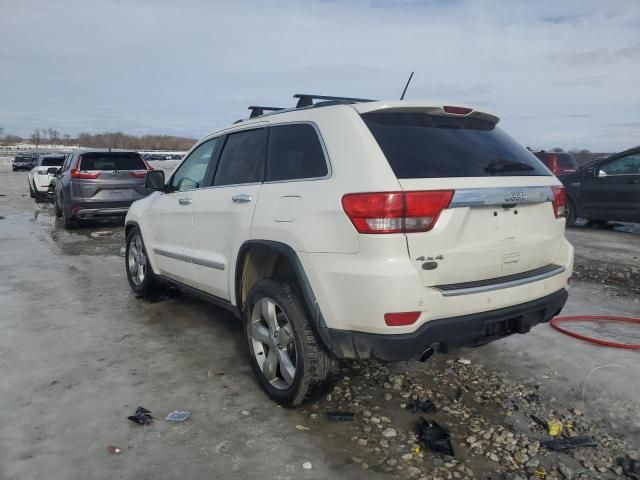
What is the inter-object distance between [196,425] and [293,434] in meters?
0.60

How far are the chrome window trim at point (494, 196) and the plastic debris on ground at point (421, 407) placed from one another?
134cm

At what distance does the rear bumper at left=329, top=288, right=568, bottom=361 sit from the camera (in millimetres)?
2744

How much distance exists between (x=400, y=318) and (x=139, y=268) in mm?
4077

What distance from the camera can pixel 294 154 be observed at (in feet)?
11.2

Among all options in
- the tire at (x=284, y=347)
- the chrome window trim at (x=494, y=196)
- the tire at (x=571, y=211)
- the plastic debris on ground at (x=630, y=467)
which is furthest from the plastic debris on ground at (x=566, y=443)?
the tire at (x=571, y=211)

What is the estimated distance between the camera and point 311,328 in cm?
311

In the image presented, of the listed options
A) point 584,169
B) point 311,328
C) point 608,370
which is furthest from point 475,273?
point 584,169

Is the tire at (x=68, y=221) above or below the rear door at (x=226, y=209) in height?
below

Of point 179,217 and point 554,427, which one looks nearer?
point 554,427

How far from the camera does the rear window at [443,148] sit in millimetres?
2918

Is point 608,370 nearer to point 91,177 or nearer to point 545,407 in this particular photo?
point 545,407

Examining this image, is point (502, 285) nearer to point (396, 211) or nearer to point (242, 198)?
point (396, 211)

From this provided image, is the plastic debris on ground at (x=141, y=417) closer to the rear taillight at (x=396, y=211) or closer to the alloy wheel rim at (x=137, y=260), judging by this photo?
the rear taillight at (x=396, y=211)

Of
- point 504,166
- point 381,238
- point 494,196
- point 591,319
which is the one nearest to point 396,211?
point 381,238
